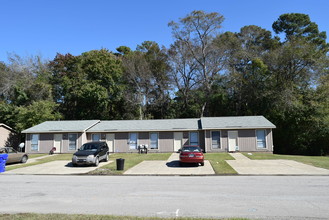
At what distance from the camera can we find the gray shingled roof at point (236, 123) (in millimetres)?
28047

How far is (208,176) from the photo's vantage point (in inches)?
591

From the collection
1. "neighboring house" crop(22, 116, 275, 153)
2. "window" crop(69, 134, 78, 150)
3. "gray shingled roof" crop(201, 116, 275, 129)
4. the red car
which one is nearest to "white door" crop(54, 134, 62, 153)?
"neighboring house" crop(22, 116, 275, 153)

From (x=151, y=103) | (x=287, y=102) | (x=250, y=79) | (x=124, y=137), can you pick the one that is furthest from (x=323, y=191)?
(x=151, y=103)

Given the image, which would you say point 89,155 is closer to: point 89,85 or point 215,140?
point 215,140

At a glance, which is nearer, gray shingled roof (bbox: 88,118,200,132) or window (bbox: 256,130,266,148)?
window (bbox: 256,130,266,148)

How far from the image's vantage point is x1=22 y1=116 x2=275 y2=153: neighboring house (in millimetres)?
28062

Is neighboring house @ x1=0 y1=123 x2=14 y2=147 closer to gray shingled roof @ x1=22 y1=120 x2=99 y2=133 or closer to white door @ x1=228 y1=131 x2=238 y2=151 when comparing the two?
gray shingled roof @ x1=22 y1=120 x2=99 y2=133

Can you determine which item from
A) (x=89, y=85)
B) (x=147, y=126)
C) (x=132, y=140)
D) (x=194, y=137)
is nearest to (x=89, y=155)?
(x=132, y=140)

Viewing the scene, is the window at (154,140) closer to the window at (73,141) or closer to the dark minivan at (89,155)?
the window at (73,141)

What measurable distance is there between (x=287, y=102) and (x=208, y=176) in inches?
959

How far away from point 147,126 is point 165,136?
265 cm

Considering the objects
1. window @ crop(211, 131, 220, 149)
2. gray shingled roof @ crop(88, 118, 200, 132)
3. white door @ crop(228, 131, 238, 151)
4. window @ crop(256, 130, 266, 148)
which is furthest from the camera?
gray shingled roof @ crop(88, 118, 200, 132)

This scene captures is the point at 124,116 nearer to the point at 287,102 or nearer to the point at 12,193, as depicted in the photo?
the point at 287,102

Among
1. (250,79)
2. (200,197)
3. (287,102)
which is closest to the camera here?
(200,197)
